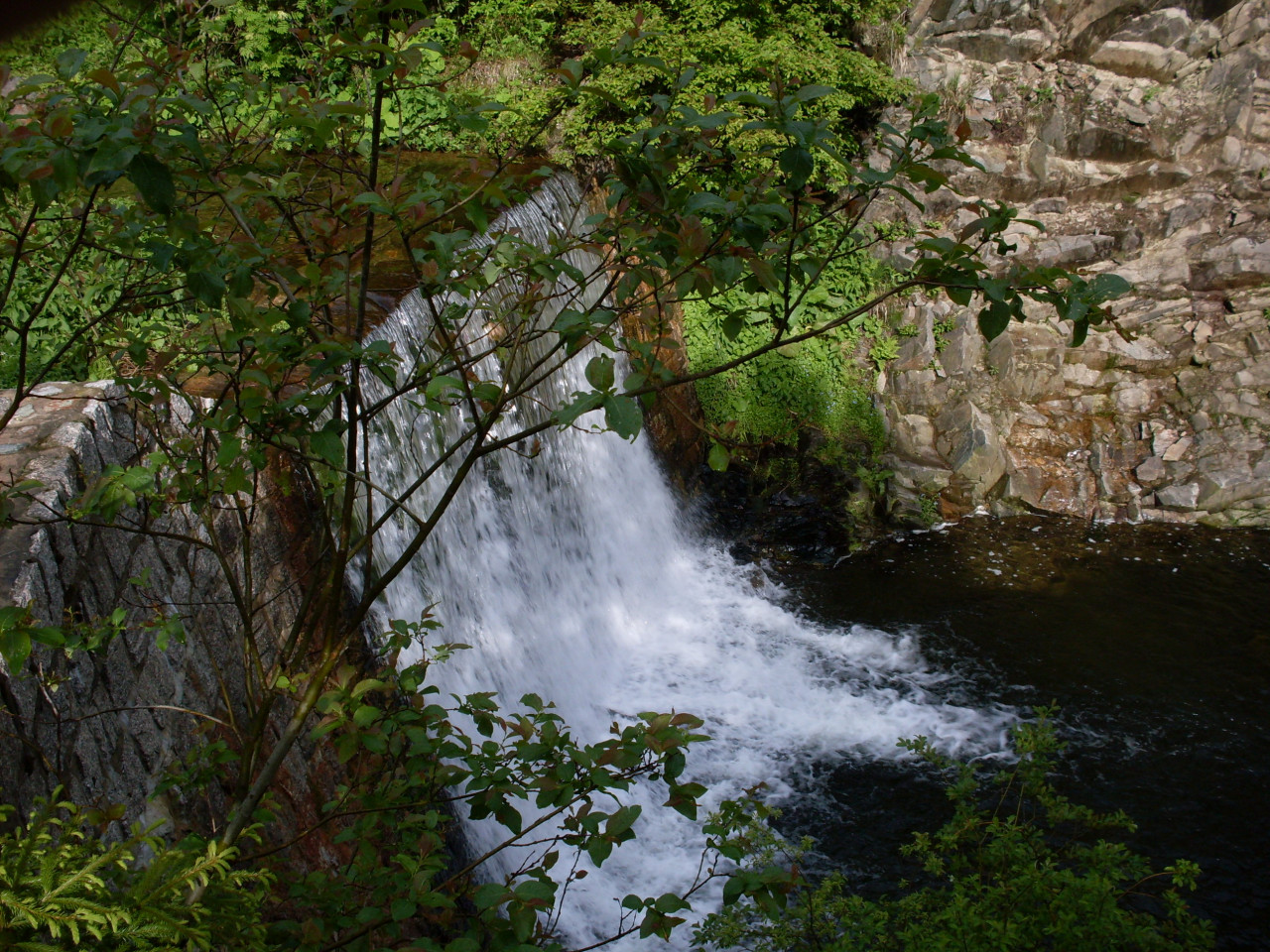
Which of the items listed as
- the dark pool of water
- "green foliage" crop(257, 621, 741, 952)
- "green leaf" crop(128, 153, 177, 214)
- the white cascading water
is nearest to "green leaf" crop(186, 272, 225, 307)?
"green leaf" crop(128, 153, 177, 214)

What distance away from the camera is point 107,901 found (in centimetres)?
134

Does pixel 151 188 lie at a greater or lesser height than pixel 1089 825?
greater

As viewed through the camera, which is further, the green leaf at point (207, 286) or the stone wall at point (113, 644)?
the stone wall at point (113, 644)

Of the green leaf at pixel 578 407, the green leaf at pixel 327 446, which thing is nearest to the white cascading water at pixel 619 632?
the green leaf at pixel 327 446

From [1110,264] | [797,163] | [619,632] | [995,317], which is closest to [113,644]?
[797,163]

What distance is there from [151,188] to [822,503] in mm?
7975

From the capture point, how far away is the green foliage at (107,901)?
1.22 m

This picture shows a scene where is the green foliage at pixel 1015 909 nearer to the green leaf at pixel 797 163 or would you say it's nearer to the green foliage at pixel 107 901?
the green foliage at pixel 107 901

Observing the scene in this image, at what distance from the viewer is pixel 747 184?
1880mm

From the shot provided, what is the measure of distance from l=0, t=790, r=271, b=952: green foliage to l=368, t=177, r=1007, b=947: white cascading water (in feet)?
8.57

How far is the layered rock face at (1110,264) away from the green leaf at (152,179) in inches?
324

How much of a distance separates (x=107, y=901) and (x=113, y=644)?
1.40m

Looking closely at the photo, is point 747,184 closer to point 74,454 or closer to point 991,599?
point 74,454

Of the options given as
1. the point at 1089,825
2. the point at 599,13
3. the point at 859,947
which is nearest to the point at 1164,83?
the point at 599,13
